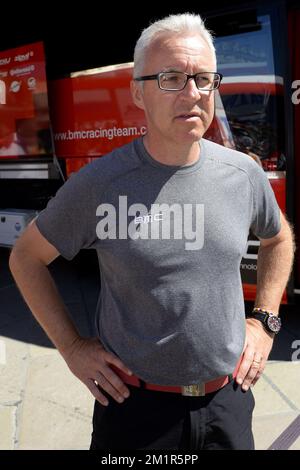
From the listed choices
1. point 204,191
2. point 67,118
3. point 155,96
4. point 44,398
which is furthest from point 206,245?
point 67,118

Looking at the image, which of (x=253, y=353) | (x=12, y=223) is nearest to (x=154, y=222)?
(x=253, y=353)

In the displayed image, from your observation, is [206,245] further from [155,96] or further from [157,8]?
[157,8]

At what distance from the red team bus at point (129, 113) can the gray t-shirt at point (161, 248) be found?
2.15 m

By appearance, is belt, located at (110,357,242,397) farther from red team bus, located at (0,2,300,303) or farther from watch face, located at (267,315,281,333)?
red team bus, located at (0,2,300,303)

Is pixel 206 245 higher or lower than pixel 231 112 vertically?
lower

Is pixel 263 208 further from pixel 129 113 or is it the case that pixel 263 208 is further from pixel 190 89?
pixel 129 113

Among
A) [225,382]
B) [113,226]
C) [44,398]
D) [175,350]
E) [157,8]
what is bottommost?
[44,398]

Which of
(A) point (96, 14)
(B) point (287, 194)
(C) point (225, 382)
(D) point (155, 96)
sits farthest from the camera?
(A) point (96, 14)

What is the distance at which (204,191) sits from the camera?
1.24 metres

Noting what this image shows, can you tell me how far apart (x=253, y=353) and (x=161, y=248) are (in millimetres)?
505

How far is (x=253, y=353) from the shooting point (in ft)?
4.70

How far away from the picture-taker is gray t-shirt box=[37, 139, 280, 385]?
1.20 metres

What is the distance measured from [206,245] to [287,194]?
2.21 meters

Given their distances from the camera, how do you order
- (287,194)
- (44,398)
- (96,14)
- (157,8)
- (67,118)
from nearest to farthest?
(44,398) → (287,194) → (157,8) → (96,14) → (67,118)
